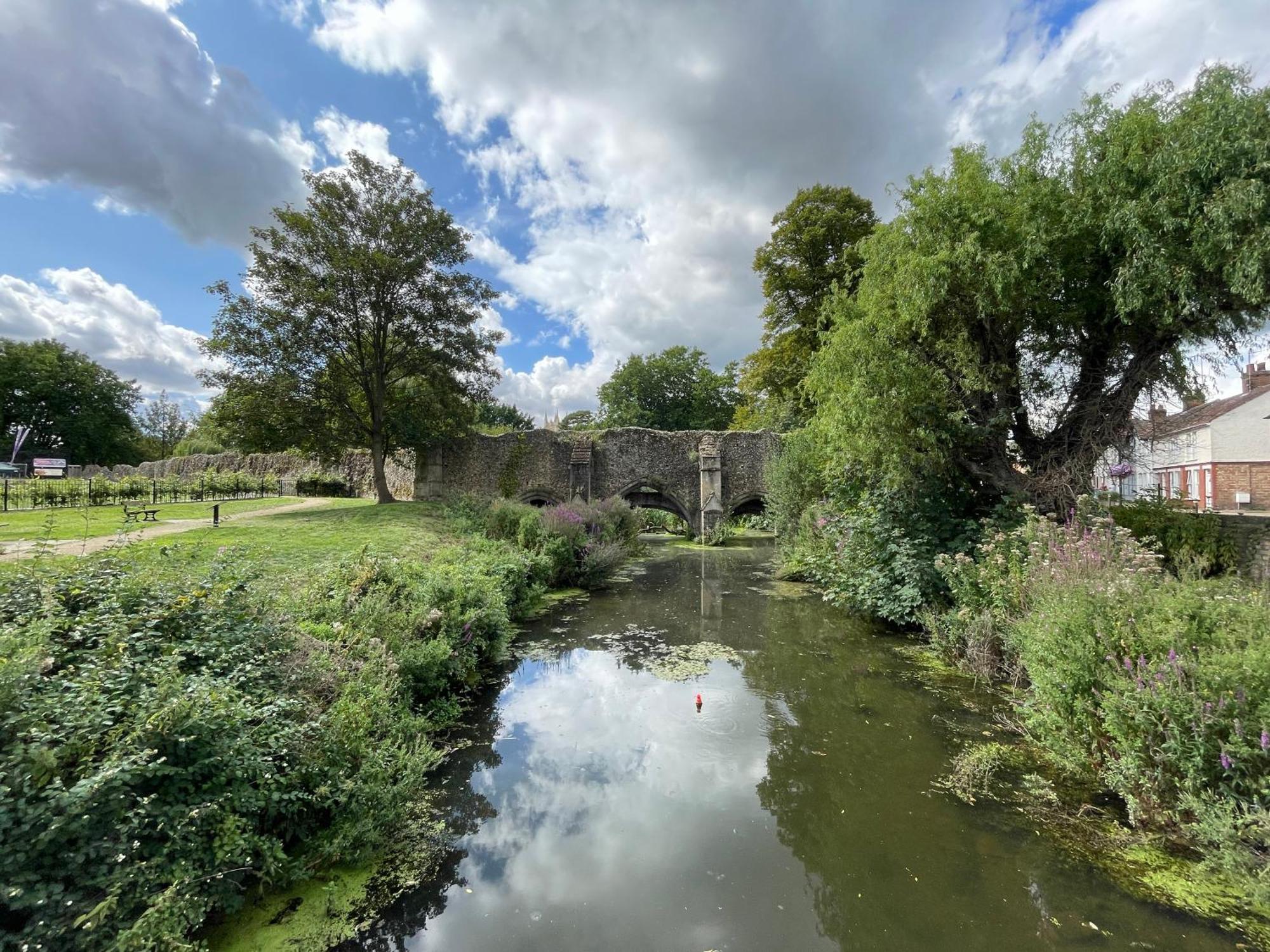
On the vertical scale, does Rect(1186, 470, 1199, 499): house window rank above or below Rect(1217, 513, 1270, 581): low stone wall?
above

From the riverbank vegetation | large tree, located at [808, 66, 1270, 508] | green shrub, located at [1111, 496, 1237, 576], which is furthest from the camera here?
green shrub, located at [1111, 496, 1237, 576]

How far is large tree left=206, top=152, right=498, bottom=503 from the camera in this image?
48.8 ft

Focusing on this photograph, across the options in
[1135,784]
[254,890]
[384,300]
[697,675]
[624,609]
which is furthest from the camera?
[384,300]

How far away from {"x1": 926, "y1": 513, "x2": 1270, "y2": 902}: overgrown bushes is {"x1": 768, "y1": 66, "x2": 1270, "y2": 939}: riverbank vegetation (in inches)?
0.7

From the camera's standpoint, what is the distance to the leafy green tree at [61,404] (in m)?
35.9

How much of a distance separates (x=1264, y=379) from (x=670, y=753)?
2909cm

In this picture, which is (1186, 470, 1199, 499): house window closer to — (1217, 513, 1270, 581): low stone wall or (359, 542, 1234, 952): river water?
(1217, 513, 1270, 581): low stone wall

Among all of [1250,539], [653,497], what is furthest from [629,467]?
[1250,539]

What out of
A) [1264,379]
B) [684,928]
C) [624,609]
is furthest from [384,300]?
[1264,379]

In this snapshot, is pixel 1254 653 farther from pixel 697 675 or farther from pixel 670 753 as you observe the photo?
pixel 697 675

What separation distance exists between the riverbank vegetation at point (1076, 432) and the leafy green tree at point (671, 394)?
110ft

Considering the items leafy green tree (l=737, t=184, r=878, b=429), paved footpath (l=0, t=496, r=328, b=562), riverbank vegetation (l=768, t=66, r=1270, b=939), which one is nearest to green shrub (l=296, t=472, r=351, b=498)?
paved footpath (l=0, t=496, r=328, b=562)

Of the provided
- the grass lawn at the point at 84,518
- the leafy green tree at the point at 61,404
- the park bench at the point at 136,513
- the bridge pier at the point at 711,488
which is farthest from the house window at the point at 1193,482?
the leafy green tree at the point at 61,404

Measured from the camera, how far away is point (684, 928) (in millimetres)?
2682
